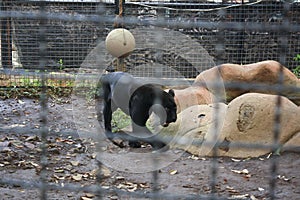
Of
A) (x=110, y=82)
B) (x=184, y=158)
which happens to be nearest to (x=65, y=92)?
(x=110, y=82)

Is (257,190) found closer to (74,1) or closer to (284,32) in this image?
(284,32)

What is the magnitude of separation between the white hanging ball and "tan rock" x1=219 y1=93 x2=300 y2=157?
125 cm

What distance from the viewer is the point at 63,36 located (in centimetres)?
552

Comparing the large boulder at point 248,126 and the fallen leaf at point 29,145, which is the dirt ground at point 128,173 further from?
the large boulder at point 248,126

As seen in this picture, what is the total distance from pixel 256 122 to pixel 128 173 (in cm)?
100

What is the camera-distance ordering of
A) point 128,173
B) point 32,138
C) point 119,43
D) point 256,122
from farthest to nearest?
point 119,43
point 32,138
point 256,122
point 128,173

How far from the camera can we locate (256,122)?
3346 mm

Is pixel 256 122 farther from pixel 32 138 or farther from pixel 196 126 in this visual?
pixel 32 138

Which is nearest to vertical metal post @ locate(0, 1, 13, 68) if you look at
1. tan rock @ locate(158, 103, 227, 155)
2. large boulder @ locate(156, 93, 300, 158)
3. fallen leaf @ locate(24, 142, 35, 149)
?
fallen leaf @ locate(24, 142, 35, 149)

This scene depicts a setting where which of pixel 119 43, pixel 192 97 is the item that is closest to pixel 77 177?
pixel 192 97

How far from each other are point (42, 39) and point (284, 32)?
0.63m

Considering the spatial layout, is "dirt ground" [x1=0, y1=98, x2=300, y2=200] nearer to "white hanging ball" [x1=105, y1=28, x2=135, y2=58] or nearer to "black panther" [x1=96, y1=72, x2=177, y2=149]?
"black panther" [x1=96, y1=72, x2=177, y2=149]

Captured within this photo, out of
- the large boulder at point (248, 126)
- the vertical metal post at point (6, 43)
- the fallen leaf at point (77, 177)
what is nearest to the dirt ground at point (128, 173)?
the fallen leaf at point (77, 177)

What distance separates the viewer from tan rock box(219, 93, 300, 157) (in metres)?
3.30
